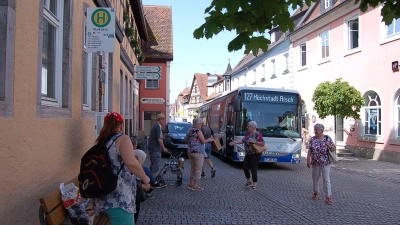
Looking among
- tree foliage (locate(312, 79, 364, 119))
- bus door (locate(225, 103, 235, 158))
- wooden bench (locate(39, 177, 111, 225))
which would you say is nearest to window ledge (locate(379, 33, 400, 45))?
tree foliage (locate(312, 79, 364, 119))

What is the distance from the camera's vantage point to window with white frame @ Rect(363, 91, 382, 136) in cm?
1807

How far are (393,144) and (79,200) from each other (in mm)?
15413

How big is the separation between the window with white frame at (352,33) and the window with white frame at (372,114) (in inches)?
115

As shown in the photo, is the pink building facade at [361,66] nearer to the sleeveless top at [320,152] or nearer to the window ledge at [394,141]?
the window ledge at [394,141]

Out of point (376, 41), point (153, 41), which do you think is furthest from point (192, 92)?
point (376, 41)

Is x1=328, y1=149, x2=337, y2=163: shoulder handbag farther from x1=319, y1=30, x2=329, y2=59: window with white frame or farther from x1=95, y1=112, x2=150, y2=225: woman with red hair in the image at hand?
x1=319, y1=30, x2=329, y2=59: window with white frame

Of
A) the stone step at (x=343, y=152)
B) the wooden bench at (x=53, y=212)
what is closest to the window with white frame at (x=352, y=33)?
the stone step at (x=343, y=152)

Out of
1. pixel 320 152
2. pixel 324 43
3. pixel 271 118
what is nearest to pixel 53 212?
pixel 320 152

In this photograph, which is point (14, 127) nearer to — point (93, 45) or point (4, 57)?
point (4, 57)

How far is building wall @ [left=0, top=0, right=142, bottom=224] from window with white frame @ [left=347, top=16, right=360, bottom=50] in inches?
685

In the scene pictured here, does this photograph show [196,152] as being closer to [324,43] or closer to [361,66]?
[361,66]

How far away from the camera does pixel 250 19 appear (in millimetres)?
4371

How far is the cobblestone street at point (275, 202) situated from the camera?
6.55m

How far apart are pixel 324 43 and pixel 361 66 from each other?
436cm
